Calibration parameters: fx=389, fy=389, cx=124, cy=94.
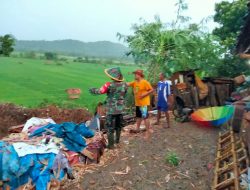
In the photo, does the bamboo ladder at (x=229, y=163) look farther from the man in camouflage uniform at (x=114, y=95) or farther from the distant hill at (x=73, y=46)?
the distant hill at (x=73, y=46)

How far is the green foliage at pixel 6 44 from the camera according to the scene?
37.5 metres

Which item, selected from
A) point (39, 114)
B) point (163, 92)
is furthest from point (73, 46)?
point (163, 92)

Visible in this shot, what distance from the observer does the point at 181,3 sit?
62.5 feet

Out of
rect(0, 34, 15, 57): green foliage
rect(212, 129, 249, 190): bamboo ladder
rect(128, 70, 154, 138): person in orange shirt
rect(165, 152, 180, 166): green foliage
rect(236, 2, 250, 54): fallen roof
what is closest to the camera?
rect(212, 129, 249, 190): bamboo ladder

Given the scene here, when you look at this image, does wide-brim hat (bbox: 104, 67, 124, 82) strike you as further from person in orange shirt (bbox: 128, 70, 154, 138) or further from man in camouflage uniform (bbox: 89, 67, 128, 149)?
person in orange shirt (bbox: 128, 70, 154, 138)

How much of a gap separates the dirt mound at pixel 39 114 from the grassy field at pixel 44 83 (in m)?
1.58

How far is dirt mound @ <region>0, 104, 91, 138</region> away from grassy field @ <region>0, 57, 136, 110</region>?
1.58 metres

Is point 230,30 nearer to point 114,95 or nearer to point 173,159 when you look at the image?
point 114,95

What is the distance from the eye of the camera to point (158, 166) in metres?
8.29

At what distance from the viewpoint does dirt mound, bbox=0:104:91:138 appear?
15.6 meters

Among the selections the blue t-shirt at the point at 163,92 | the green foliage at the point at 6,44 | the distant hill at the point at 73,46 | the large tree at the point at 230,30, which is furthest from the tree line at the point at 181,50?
the distant hill at the point at 73,46

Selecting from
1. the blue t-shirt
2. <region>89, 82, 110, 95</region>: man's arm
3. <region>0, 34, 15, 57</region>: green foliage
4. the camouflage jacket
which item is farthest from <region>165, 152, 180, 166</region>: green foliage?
<region>0, 34, 15, 57</region>: green foliage

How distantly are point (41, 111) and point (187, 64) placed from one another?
6.74 m

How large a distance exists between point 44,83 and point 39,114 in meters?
9.94
